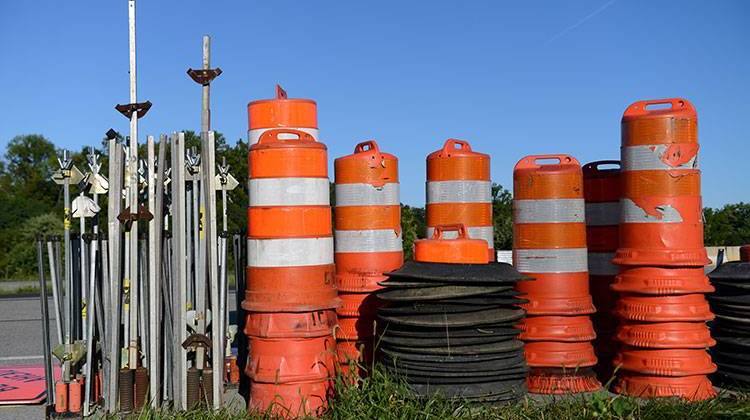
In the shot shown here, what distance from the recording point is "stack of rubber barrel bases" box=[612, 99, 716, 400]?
617cm

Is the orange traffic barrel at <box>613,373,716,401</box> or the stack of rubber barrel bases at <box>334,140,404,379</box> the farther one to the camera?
the stack of rubber barrel bases at <box>334,140,404,379</box>

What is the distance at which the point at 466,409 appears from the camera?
17.6ft

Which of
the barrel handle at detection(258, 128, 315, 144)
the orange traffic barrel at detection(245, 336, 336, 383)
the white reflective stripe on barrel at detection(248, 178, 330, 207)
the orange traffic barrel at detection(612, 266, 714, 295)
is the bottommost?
the orange traffic barrel at detection(245, 336, 336, 383)

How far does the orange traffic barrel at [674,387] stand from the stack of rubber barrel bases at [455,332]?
117cm

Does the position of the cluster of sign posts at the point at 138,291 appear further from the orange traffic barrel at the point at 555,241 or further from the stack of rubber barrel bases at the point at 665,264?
the stack of rubber barrel bases at the point at 665,264

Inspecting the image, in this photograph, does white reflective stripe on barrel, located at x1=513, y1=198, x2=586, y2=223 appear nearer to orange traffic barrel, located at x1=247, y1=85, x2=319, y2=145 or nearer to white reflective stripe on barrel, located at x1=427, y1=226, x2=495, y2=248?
white reflective stripe on barrel, located at x1=427, y1=226, x2=495, y2=248

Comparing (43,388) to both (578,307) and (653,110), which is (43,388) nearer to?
(578,307)

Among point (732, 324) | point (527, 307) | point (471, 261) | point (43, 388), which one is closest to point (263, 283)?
point (471, 261)

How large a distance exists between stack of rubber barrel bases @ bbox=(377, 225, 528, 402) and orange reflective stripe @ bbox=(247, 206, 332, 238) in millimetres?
713

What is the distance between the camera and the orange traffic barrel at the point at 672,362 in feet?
20.1

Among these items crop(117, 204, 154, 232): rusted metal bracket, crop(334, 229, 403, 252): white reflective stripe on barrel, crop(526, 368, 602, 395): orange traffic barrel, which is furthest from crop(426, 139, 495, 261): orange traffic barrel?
crop(117, 204, 154, 232): rusted metal bracket

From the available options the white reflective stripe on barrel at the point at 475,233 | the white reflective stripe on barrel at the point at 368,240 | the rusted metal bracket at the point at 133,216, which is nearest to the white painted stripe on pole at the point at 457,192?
the white reflective stripe on barrel at the point at 475,233

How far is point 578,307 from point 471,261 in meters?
1.25

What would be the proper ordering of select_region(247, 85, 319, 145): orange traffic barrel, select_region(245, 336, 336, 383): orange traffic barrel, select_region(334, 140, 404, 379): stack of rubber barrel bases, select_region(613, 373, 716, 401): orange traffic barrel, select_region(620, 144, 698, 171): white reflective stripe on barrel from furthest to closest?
1. select_region(334, 140, 404, 379): stack of rubber barrel bases
2. select_region(247, 85, 319, 145): orange traffic barrel
3. select_region(620, 144, 698, 171): white reflective stripe on barrel
4. select_region(613, 373, 716, 401): orange traffic barrel
5. select_region(245, 336, 336, 383): orange traffic barrel
